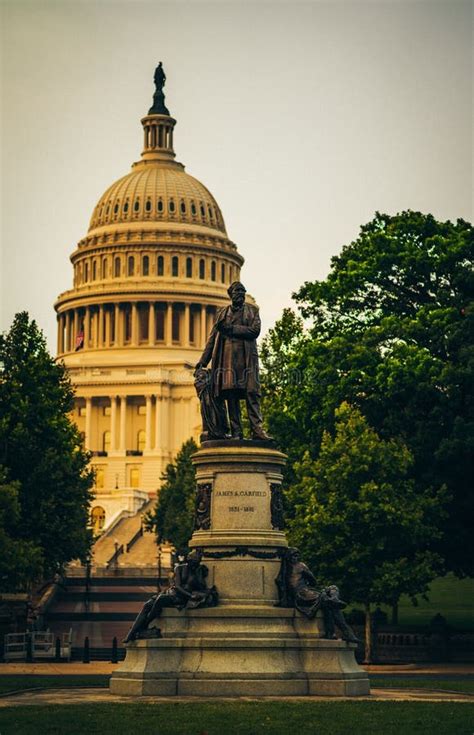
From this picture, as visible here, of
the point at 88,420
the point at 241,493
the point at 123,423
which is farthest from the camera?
the point at 88,420

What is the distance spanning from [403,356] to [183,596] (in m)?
26.3

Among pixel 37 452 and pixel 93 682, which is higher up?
pixel 37 452

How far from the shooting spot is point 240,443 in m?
34.0

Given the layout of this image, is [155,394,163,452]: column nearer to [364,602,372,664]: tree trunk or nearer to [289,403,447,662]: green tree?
[289,403,447,662]: green tree

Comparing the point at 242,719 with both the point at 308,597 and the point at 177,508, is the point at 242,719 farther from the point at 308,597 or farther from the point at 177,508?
the point at 177,508

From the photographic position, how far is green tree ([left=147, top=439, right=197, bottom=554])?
102 metres

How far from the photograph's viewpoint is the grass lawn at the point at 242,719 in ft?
84.4

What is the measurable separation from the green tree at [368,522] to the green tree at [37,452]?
11534 millimetres

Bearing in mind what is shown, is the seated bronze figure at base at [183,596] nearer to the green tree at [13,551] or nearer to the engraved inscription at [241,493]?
the engraved inscription at [241,493]

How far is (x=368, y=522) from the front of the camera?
183 ft

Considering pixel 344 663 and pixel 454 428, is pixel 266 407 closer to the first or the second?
pixel 454 428

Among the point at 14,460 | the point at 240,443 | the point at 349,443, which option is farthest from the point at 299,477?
the point at 240,443

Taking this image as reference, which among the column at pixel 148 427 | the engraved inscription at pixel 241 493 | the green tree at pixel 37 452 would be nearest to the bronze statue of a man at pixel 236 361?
the engraved inscription at pixel 241 493

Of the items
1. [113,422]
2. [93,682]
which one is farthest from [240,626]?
[113,422]
